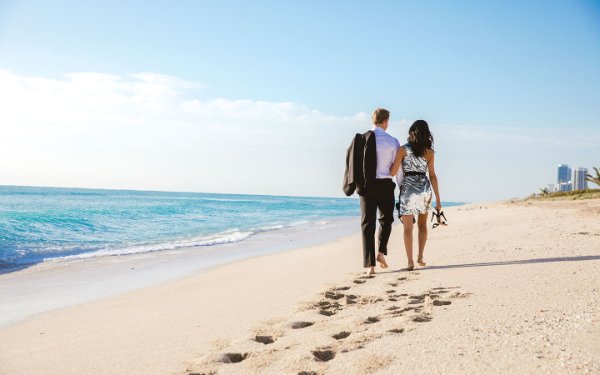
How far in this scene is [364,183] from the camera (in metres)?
5.64

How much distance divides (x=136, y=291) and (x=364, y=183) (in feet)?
9.82

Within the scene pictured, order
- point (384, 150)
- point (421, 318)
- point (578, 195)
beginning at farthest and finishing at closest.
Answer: point (578, 195)
point (384, 150)
point (421, 318)

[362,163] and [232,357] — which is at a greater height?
[362,163]

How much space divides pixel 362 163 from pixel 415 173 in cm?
67

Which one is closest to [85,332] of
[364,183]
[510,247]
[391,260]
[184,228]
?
[364,183]

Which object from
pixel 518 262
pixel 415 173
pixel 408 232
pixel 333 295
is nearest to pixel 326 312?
pixel 333 295

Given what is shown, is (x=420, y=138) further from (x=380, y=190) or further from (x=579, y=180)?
(x=579, y=180)

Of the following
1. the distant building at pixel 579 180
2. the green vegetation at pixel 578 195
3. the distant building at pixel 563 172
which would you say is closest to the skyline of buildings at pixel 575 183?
the distant building at pixel 579 180

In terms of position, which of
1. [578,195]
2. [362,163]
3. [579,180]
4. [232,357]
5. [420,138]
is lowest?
[232,357]

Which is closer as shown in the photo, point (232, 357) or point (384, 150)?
point (232, 357)

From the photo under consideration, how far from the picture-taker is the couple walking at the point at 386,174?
561 centimetres

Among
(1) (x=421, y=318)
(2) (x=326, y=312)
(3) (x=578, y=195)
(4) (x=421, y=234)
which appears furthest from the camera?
(3) (x=578, y=195)

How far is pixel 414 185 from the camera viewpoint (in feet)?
18.8

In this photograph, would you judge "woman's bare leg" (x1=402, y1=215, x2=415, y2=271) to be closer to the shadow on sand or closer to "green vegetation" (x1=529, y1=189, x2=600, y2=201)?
the shadow on sand
